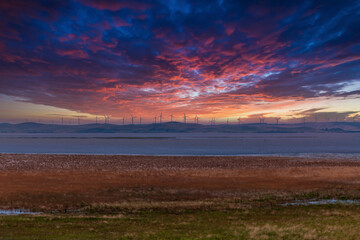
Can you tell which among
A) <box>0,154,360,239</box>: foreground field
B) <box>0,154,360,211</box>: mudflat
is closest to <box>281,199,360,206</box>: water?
<box>0,154,360,239</box>: foreground field

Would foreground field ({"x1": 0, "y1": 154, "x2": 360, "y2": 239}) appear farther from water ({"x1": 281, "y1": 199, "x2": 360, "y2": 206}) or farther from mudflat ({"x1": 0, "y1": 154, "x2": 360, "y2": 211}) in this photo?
water ({"x1": 281, "y1": 199, "x2": 360, "y2": 206})

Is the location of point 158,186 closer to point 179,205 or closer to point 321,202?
point 179,205

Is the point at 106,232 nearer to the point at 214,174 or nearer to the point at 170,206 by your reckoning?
the point at 170,206

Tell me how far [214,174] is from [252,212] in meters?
24.8

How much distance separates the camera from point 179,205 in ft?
83.8

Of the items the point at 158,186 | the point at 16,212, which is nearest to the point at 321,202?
the point at 158,186

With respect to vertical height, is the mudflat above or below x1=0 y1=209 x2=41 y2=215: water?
below

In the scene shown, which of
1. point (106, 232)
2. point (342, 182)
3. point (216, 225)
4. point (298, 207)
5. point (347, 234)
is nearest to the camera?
point (347, 234)

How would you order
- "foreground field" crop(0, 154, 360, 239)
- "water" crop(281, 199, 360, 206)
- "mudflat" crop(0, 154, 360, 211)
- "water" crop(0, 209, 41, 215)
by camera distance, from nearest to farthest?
A: "foreground field" crop(0, 154, 360, 239)
"water" crop(0, 209, 41, 215)
"water" crop(281, 199, 360, 206)
"mudflat" crop(0, 154, 360, 211)

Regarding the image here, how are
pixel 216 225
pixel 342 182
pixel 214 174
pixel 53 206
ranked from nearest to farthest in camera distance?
pixel 216 225 → pixel 53 206 → pixel 342 182 → pixel 214 174

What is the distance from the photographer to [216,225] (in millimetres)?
17578

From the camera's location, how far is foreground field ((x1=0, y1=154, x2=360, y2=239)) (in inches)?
625

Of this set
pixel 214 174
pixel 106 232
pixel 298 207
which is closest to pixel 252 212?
pixel 298 207

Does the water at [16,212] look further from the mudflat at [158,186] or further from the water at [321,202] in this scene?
the water at [321,202]
